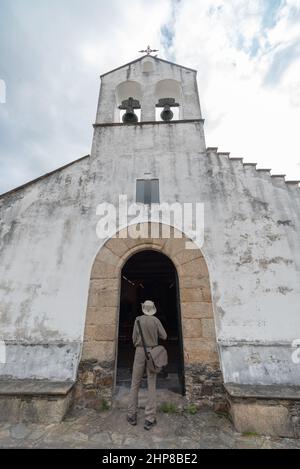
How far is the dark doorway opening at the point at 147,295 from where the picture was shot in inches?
285

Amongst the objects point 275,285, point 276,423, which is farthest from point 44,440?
point 275,285

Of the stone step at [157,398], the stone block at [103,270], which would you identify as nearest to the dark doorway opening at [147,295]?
the stone step at [157,398]

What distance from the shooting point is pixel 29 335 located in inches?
157

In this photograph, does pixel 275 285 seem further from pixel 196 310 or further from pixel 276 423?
pixel 276 423

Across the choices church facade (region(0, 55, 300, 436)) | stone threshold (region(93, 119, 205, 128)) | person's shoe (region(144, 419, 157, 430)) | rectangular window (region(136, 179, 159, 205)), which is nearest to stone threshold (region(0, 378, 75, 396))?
church facade (region(0, 55, 300, 436))

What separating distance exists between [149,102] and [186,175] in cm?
272

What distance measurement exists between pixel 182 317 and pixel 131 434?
5.74ft

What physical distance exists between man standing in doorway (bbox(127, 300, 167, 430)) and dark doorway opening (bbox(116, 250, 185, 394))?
2449mm

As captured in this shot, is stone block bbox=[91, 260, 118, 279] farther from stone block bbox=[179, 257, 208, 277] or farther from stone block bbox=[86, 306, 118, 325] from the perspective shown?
stone block bbox=[179, 257, 208, 277]

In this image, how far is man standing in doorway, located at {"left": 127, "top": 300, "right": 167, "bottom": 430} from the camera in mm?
3157

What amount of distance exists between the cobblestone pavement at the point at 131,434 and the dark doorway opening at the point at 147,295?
2.33 meters

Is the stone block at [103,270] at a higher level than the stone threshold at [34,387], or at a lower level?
higher

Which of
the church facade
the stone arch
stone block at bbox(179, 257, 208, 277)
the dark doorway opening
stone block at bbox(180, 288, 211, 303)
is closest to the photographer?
the church facade

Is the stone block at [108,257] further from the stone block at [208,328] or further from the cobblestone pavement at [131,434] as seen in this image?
the cobblestone pavement at [131,434]
